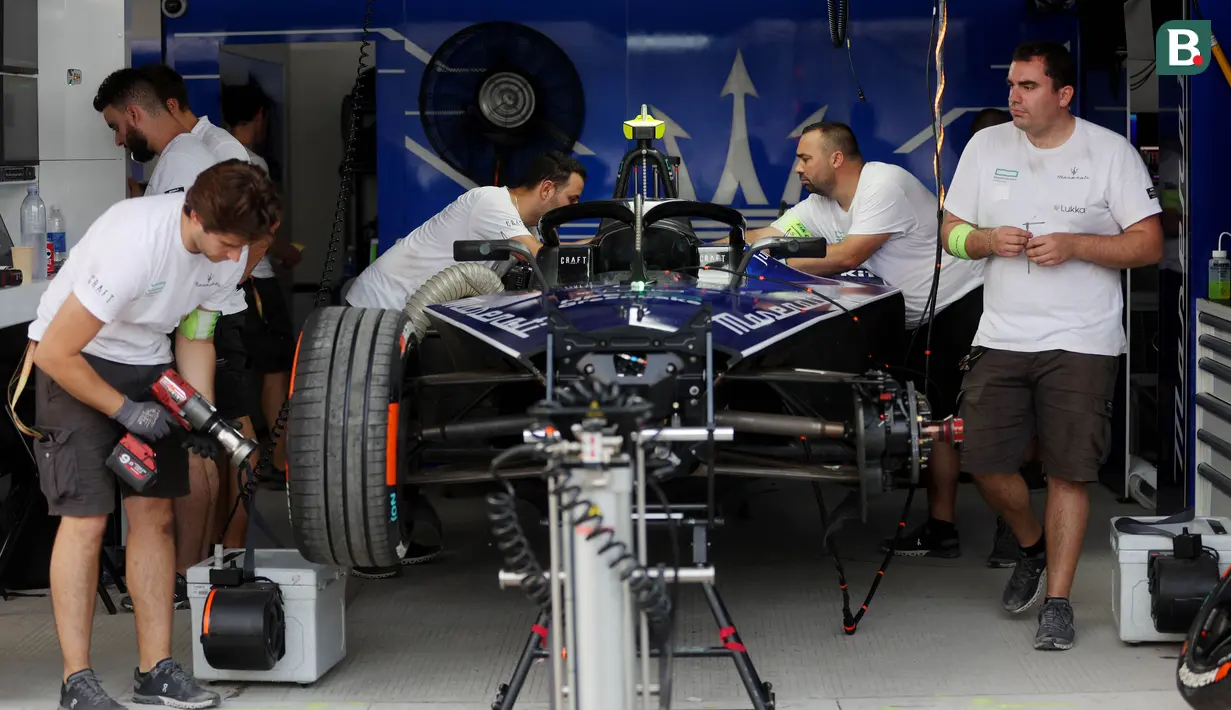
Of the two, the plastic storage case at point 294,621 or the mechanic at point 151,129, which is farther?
the mechanic at point 151,129

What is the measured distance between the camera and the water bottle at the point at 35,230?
5.64 metres

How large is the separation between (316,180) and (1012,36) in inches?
218

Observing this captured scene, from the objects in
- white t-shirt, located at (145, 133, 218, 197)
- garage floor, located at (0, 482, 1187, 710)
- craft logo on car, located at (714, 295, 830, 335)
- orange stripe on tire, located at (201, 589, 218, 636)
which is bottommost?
garage floor, located at (0, 482, 1187, 710)

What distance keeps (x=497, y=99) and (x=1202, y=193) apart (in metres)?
3.79

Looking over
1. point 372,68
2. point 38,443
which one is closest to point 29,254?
point 38,443

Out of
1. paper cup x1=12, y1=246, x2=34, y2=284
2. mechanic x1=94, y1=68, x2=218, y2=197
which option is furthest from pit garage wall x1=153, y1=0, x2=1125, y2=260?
paper cup x1=12, y1=246, x2=34, y2=284

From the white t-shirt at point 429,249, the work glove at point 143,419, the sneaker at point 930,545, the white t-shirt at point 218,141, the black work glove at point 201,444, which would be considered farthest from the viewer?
the white t-shirt at point 429,249

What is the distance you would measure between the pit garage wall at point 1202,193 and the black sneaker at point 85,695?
167 inches

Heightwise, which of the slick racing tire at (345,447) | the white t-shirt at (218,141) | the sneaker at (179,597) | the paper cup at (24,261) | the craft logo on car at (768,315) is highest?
the white t-shirt at (218,141)

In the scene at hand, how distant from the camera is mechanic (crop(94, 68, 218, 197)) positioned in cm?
583

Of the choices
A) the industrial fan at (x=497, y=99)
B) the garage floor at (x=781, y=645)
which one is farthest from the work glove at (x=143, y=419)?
the industrial fan at (x=497, y=99)

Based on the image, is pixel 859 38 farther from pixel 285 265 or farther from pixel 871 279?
pixel 285 265

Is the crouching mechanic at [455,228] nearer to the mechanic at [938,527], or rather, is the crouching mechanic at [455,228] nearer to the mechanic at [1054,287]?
the mechanic at [938,527]

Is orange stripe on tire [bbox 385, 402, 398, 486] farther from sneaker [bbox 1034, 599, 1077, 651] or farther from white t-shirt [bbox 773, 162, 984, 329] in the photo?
white t-shirt [bbox 773, 162, 984, 329]
